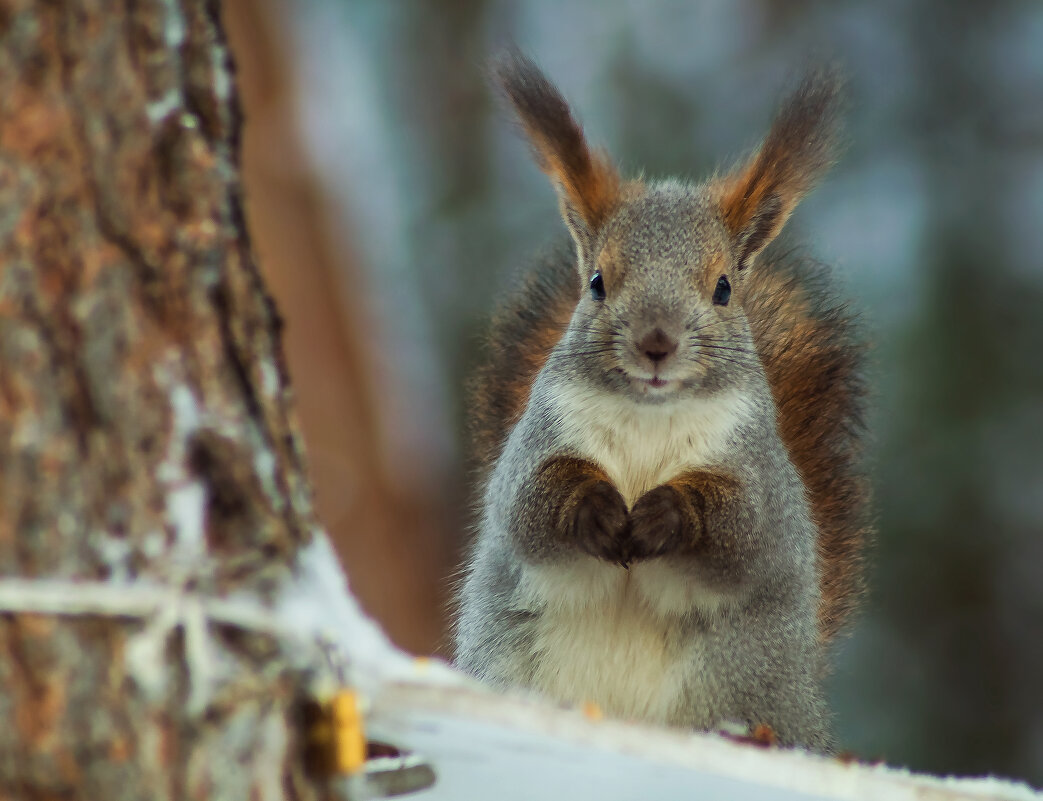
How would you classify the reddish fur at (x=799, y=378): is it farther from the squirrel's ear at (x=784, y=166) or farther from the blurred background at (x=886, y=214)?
the blurred background at (x=886, y=214)

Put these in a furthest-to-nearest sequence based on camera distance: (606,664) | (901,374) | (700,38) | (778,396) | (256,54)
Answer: (700,38) → (901,374) → (256,54) → (778,396) → (606,664)

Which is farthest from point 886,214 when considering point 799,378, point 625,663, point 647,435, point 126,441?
point 126,441

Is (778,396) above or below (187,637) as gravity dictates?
above

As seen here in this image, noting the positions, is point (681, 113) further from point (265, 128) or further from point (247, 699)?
point (247, 699)

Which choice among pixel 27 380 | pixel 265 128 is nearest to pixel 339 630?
pixel 27 380

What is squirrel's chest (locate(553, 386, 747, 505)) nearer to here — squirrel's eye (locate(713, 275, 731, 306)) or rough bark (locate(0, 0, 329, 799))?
squirrel's eye (locate(713, 275, 731, 306))

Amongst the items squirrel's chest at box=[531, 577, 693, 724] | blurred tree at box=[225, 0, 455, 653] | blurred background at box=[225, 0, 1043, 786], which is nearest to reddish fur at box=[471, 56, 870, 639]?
squirrel's chest at box=[531, 577, 693, 724]

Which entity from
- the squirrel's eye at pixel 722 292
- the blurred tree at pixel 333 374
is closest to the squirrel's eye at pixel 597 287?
the squirrel's eye at pixel 722 292
